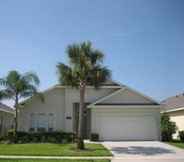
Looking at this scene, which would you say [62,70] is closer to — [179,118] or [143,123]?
[143,123]

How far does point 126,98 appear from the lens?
27.6m

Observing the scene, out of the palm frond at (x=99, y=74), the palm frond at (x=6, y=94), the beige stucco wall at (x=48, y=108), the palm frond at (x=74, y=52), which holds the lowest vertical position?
the beige stucco wall at (x=48, y=108)

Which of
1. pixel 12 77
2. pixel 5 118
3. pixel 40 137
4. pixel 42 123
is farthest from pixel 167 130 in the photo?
pixel 5 118

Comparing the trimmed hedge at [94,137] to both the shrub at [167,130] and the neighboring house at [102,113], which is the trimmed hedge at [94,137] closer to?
the neighboring house at [102,113]

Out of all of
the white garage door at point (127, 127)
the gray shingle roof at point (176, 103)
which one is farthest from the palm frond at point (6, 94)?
the gray shingle roof at point (176, 103)

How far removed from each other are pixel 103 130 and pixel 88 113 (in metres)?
2.95

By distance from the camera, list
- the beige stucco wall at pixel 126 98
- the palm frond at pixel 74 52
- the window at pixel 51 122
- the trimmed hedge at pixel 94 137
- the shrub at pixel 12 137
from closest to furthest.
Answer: the palm frond at pixel 74 52, the shrub at pixel 12 137, the trimmed hedge at pixel 94 137, the beige stucco wall at pixel 126 98, the window at pixel 51 122

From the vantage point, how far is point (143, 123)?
26531mm

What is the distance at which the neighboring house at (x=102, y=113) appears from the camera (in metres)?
26.3

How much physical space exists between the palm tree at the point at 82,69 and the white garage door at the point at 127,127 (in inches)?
265

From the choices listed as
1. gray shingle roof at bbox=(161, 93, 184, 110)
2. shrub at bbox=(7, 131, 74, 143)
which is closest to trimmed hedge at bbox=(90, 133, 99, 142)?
shrub at bbox=(7, 131, 74, 143)

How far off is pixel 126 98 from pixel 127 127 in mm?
2964

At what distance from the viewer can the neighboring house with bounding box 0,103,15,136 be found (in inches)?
1171

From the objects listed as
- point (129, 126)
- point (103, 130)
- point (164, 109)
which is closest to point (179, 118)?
point (164, 109)
